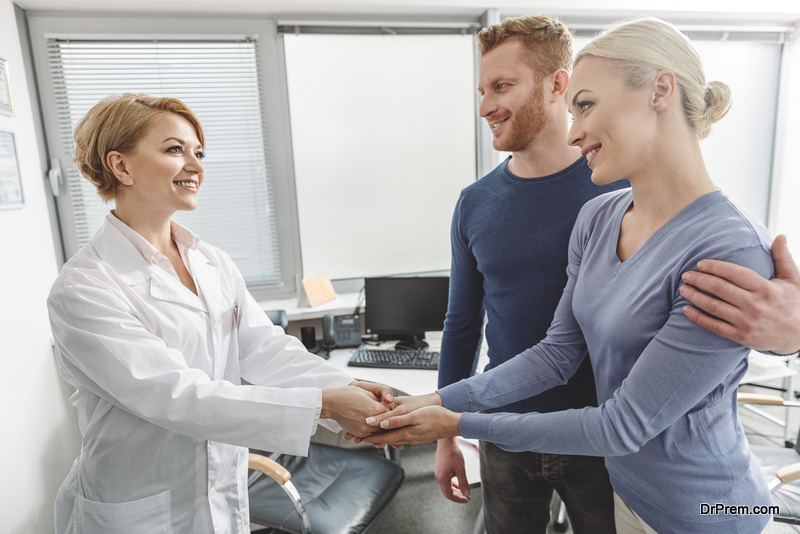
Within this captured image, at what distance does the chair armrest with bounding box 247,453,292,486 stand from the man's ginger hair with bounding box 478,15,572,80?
4.75 feet

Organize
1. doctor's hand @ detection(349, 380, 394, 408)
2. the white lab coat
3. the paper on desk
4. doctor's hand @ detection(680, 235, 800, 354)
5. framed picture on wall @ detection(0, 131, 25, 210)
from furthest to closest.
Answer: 1. the paper on desk
2. framed picture on wall @ detection(0, 131, 25, 210)
3. doctor's hand @ detection(349, 380, 394, 408)
4. the white lab coat
5. doctor's hand @ detection(680, 235, 800, 354)

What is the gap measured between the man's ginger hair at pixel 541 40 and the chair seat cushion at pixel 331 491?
5.10 feet

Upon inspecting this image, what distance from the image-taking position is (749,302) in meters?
0.74

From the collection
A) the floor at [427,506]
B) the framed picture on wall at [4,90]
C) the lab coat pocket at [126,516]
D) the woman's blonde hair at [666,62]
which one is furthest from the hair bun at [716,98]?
the framed picture on wall at [4,90]

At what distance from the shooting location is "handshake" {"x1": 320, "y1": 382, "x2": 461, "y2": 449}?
116 centimetres

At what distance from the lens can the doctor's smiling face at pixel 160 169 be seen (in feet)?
4.10

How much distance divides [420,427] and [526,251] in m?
0.53

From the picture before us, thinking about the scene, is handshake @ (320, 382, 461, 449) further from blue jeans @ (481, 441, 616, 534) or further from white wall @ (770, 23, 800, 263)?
white wall @ (770, 23, 800, 263)

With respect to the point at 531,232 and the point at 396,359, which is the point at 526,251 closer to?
the point at 531,232

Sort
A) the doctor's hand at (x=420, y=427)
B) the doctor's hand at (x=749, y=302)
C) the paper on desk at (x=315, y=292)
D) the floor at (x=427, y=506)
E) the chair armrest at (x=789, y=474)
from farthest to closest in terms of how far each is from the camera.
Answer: the paper on desk at (x=315, y=292), the floor at (x=427, y=506), the chair armrest at (x=789, y=474), the doctor's hand at (x=420, y=427), the doctor's hand at (x=749, y=302)

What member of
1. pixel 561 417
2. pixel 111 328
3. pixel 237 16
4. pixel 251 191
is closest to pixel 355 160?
pixel 251 191

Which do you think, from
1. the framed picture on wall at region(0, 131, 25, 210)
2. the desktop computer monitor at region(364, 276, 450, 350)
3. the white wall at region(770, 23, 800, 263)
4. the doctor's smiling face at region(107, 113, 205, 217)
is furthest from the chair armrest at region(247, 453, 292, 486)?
the white wall at region(770, 23, 800, 263)

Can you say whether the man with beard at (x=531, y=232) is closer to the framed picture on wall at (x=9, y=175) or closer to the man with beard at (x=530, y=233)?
the man with beard at (x=530, y=233)

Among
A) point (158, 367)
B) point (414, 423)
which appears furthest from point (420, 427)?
point (158, 367)
